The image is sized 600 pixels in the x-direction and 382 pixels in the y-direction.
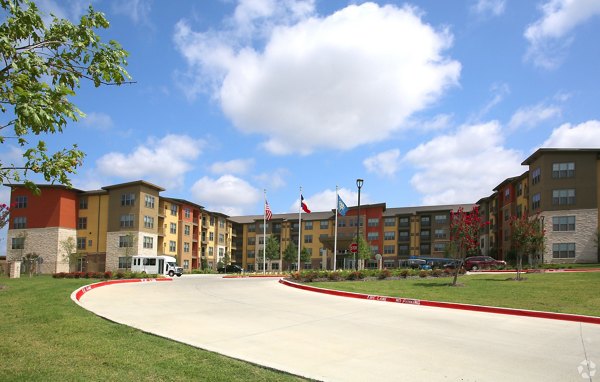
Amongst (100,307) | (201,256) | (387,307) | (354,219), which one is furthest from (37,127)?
(354,219)

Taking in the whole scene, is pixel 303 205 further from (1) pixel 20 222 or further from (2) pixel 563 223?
(1) pixel 20 222

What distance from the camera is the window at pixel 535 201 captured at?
54.9 meters

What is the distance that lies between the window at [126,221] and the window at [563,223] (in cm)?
5247

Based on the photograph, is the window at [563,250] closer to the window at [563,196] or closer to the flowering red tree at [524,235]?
the window at [563,196]

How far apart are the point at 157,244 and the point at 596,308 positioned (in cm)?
6492

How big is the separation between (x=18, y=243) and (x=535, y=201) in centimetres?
6710

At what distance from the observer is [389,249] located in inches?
3730

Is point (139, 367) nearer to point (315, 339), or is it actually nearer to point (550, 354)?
point (315, 339)

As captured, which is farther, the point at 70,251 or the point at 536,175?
the point at 70,251

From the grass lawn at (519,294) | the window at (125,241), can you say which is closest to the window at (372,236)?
the window at (125,241)

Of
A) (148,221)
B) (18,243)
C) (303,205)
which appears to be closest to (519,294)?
(303,205)

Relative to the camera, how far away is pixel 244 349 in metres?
9.69

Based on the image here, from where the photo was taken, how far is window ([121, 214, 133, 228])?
66562mm

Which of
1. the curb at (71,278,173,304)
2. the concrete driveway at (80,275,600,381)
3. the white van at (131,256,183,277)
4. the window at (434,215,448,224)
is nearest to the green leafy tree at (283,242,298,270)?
the window at (434,215,448,224)
